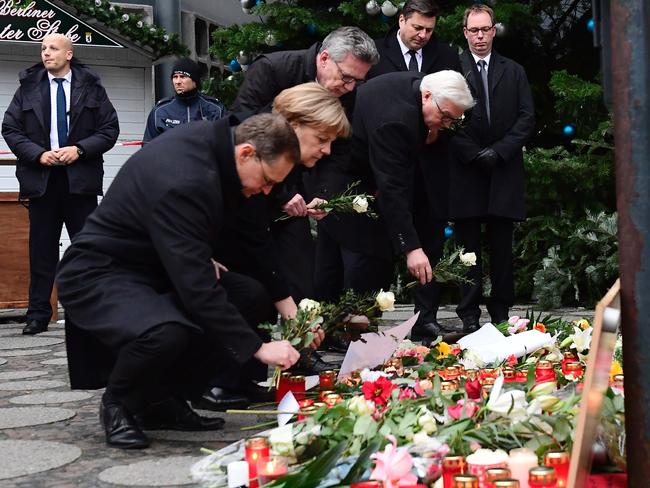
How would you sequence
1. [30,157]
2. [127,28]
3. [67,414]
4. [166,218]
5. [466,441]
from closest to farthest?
1. [466,441]
2. [166,218]
3. [67,414]
4. [30,157]
5. [127,28]

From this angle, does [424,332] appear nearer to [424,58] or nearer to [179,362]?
[424,58]

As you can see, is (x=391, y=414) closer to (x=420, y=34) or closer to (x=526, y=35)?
(x=420, y=34)

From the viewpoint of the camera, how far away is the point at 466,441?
8.95 feet

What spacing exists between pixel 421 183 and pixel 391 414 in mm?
2855

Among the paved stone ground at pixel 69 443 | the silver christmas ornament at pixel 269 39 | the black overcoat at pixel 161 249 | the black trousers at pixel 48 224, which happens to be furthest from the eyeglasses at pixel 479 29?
the black overcoat at pixel 161 249

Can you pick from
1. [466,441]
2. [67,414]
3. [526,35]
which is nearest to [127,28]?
[526,35]

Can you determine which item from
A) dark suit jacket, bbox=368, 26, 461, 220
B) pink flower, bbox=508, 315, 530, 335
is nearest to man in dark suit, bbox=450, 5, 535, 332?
dark suit jacket, bbox=368, 26, 461, 220

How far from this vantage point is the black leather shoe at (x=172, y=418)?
369 centimetres

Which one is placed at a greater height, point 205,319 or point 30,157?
point 30,157

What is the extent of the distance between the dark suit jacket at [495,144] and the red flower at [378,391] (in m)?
3.08

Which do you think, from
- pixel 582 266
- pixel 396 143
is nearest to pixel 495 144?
pixel 396 143

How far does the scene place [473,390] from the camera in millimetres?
3109

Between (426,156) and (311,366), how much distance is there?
1.43 m

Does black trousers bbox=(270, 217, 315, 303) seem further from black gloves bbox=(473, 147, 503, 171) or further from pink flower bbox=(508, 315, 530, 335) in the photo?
black gloves bbox=(473, 147, 503, 171)
